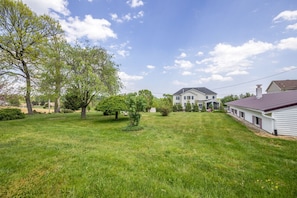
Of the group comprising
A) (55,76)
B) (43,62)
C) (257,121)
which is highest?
(43,62)

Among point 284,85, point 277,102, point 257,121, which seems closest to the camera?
point 277,102

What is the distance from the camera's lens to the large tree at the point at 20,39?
13188 mm

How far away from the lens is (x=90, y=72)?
39.5 ft

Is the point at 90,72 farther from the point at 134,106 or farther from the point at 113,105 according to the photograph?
the point at 134,106

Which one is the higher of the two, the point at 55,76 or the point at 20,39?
the point at 20,39

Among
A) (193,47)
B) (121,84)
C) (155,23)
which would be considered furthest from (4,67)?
(193,47)

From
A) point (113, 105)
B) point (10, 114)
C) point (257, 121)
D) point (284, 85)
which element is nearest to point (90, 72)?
point (113, 105)

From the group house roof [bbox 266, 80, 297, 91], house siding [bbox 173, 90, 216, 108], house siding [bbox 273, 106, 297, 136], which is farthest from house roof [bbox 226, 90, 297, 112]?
house siding [bbox 173, 90, 216, 108]

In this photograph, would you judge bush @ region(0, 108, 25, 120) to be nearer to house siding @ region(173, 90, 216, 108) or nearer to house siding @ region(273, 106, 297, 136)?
house siding @ region(273, 106, 297, 136)

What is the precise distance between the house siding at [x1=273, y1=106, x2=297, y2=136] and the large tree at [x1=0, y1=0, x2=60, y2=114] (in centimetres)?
2022

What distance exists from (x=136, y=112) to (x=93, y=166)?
5534 millimetres

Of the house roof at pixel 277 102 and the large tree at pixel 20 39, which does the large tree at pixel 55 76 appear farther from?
the house roof at pixel 277 102

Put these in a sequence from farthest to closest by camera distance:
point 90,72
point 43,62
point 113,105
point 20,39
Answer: point 43,62
point 20,39
point 90,72
point 113,105

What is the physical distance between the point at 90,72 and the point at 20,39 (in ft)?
28.5
